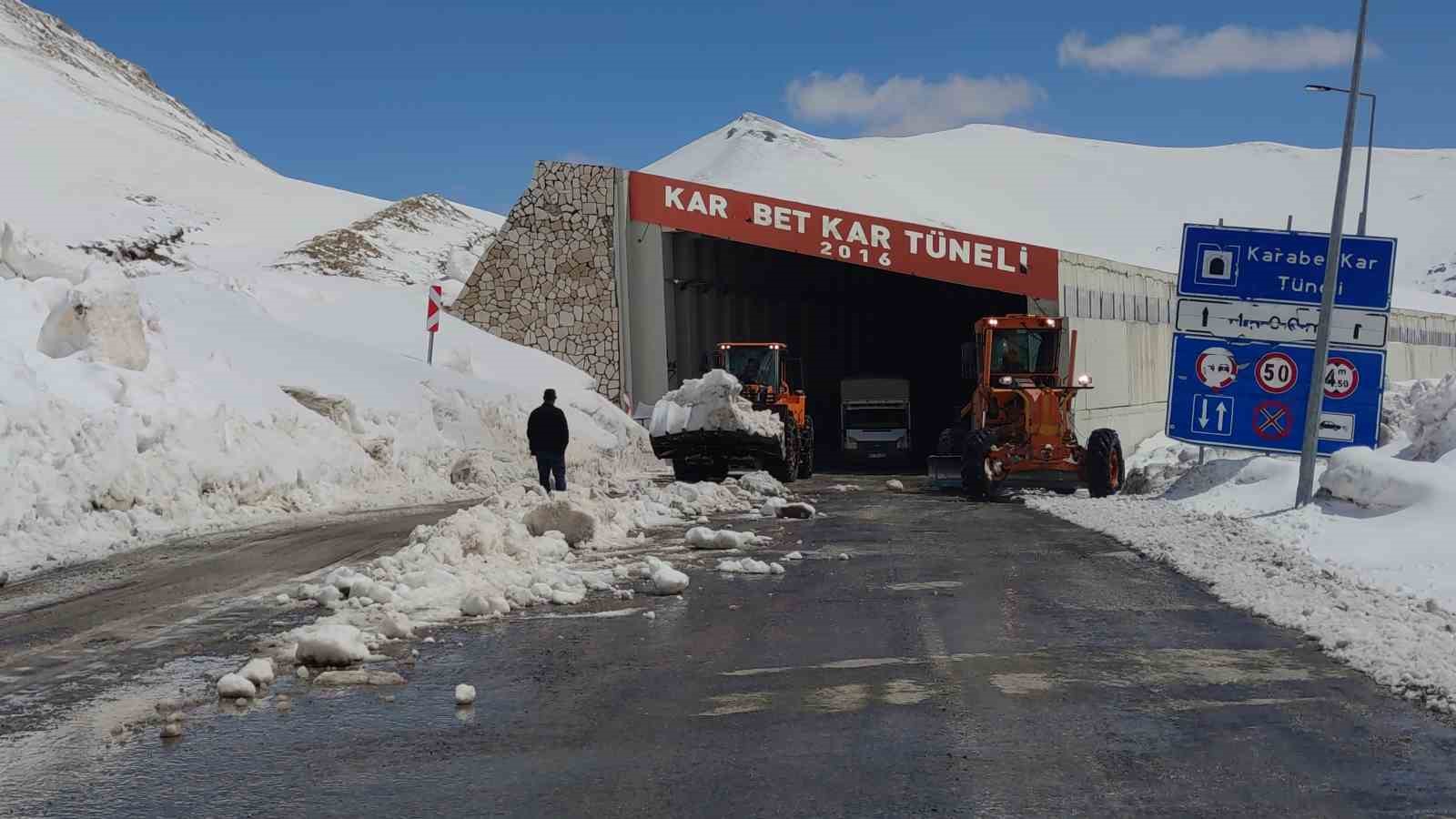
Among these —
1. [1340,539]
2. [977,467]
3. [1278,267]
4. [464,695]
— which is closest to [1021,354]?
[977,467]

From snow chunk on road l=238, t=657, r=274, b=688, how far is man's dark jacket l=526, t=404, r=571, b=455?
10.7 metres

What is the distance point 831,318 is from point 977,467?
2975 centimetres

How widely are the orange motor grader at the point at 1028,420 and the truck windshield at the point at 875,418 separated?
13214 millimetres

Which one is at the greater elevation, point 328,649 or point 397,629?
point 328,649

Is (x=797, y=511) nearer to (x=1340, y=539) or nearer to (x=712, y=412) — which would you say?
(x=1340, y=539)

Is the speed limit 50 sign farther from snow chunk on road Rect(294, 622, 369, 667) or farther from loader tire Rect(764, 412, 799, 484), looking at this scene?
snow chunk on road Rect(294, 622, 369, 667)

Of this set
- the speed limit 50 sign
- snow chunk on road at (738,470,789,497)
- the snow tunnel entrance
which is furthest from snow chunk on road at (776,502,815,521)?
the snow tunnel entrance

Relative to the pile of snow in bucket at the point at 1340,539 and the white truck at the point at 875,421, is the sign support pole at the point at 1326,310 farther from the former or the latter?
the white truck at the point at 875,421

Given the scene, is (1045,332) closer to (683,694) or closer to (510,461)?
(510,461)

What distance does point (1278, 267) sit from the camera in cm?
1927

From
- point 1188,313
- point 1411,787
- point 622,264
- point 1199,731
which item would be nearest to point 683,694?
point 1199,731

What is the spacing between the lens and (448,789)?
19.6 ft

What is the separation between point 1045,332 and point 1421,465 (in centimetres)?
859

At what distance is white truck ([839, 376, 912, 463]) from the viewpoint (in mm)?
37594
